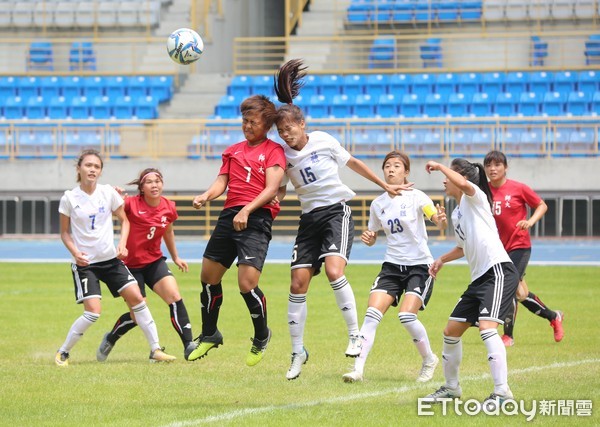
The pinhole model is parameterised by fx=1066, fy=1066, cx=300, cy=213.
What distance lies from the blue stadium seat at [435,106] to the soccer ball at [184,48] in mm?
20001

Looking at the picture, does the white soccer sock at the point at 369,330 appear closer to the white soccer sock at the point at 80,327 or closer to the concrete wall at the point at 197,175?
the white soccer sock at the point at 80,327

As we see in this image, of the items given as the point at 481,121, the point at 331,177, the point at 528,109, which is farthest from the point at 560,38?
the point at 331,177

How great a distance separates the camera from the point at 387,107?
30844 millimetres

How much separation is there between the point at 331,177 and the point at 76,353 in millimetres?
4007

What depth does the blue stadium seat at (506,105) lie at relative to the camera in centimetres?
3005

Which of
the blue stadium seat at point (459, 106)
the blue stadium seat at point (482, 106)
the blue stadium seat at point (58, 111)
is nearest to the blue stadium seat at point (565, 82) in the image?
the blue stadium seat at point (482, 106)

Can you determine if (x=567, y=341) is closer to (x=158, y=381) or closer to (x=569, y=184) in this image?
(x=158, y=381)

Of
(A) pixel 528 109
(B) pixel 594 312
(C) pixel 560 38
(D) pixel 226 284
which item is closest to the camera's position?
(B) pixel 594 312

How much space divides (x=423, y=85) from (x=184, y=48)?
2164cm

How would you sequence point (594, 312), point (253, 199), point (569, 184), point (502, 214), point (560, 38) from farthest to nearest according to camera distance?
point (560, 38)
point (569, 184)
point (594, 312)
point (502, 214)
point (253, 199)

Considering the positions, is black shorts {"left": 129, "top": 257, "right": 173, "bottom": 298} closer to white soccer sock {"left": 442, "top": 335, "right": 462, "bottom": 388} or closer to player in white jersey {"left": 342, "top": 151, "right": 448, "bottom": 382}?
player in white jersey {"left": 342, "top": 151, "right": 448, "bottom": 382}

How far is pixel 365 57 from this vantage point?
1380 inches

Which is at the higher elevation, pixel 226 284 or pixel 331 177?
pixel 331 177

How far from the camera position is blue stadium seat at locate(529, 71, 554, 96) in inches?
1212
